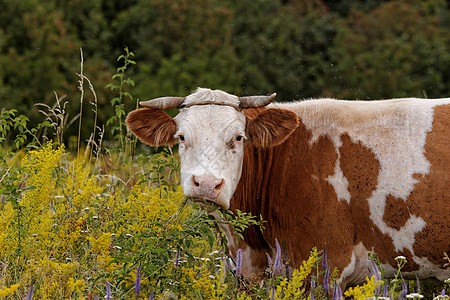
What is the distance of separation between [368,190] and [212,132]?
4.27ft

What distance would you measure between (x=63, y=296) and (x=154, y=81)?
1273cm

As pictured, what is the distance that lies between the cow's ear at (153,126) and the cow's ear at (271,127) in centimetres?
65

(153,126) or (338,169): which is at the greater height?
(153,126)

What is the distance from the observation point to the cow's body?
5086 millimetres

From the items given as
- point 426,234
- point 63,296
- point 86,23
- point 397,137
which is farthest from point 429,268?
point 86,23

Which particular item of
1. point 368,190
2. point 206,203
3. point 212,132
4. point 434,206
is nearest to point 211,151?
point 212,132

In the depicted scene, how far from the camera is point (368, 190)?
5.16 metres

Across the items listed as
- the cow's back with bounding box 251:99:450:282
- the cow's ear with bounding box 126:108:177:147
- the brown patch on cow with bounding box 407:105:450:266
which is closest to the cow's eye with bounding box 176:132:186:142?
the cow's ear with bounding box 126:108:177:147

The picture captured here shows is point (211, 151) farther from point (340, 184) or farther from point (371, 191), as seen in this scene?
point (371, 191)

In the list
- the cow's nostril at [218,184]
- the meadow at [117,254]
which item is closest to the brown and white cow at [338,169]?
the cow's nostril at [218,184]

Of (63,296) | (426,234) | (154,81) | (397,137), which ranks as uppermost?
(397,137)

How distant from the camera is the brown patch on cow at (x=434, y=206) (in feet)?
16.6

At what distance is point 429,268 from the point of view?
5.15 m

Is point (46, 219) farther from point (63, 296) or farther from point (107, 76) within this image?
point (107, 76)
